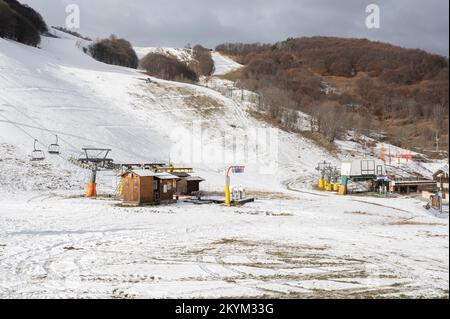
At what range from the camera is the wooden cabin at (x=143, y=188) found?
25.4m

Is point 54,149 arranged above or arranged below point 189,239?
above

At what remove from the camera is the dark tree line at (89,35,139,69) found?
108 meters

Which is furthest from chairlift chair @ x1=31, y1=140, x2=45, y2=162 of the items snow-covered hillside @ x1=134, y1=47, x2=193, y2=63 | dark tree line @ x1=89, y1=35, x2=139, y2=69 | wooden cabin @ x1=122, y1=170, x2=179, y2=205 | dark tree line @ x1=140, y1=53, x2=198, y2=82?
snow-covered hillside @ x1=134, y1=47, x2=193, y2=63

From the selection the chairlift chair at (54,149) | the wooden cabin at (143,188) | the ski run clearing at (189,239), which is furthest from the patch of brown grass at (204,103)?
the wooden cabin at (143,188)

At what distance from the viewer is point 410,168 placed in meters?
58.4

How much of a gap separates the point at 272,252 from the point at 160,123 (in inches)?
1959

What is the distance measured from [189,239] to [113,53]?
348 ft

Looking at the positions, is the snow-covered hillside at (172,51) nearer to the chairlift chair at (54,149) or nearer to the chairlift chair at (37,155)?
the chairlift chair at (54,149)

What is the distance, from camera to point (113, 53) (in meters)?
112

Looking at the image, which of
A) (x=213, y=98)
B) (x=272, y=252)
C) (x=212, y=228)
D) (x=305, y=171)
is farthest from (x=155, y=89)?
(x=272, y=252)

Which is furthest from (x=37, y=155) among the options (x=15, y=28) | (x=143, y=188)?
(x=15, y=28)

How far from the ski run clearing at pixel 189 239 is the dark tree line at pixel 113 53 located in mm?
61721

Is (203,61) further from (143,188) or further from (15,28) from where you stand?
(143,188)
